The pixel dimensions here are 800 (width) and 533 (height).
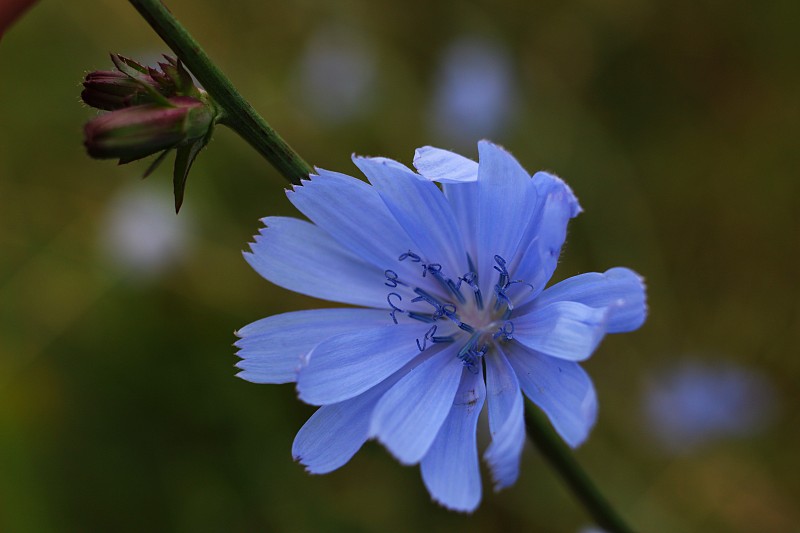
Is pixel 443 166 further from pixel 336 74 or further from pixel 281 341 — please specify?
pixel 336 74

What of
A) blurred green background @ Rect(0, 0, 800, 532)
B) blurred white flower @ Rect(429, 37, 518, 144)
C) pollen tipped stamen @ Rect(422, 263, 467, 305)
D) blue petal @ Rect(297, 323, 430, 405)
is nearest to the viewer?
blue petal @ Rect(297, 323, 430, 405)

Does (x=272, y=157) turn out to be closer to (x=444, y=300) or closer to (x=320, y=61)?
(x=444, y=300)

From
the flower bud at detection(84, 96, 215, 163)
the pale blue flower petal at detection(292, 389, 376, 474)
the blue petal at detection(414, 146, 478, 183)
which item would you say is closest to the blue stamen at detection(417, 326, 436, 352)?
the pale blue flower petal at detection(292, 389, 376, 474)

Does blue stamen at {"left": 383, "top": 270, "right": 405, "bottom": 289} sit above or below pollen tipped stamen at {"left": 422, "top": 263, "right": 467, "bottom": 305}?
above

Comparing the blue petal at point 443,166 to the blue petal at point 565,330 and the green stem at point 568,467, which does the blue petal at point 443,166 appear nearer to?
the blue petal at point 565,330

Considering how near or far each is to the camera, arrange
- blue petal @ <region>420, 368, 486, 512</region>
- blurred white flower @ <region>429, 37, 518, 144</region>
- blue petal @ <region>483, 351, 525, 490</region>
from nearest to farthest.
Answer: blue petal @ <region>483, 351, 525, 490</region> → blue petal @ <region>420, 368, 486, 512</region> → blurred white flower @ <region>429, 37, 518, 144</region>

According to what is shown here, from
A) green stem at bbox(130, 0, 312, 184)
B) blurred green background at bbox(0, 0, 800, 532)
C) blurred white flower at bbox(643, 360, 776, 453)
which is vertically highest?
green stem at bbox(130, 0, 312, 184)

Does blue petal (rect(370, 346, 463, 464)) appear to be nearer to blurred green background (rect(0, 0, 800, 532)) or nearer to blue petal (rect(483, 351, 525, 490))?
blue petal (rect(483, 351, 525, 490))
